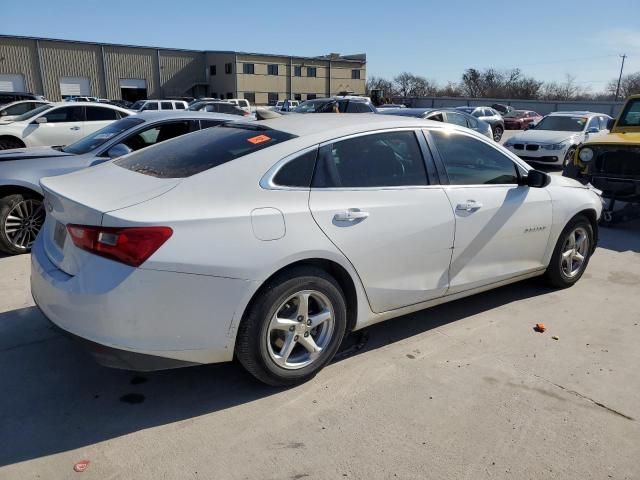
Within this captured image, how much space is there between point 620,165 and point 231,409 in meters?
6.86

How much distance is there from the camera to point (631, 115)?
895 cm

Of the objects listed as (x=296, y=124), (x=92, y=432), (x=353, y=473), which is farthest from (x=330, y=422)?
(x=296, y=124)

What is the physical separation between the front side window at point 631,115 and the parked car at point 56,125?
9817mm

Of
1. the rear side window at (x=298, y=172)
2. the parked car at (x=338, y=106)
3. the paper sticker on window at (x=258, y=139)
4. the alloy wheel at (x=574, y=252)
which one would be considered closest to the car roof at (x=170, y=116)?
the paper sticker on window at (x=258, y=139)

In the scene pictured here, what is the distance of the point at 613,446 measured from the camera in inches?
108

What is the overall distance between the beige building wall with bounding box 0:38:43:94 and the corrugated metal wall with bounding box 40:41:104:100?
0.76 meters

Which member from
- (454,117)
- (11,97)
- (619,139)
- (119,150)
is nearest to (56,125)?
(119,150)

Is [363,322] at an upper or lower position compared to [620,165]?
lower

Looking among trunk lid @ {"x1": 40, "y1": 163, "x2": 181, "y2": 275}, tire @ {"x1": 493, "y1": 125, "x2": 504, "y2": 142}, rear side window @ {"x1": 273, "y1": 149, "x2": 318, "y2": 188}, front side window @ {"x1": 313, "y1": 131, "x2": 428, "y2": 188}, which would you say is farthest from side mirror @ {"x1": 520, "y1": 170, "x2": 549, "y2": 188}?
tire @ {"x1": 493, "y1": 125, "x2": 504, "y2": 142}

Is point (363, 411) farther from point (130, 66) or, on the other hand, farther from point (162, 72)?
point (162, 72)

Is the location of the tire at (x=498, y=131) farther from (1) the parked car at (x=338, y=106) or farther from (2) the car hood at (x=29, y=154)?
(2) the car hood at (x=29, y=154)

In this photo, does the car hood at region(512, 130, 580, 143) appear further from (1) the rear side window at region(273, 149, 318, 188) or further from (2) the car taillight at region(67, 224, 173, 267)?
(2) the car taillight at region(67, 224, 173, 267)

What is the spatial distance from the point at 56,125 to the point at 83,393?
10.4 m

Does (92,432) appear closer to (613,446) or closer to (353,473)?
(353,473)
